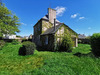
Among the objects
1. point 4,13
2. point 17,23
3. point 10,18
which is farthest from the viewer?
point 17,23

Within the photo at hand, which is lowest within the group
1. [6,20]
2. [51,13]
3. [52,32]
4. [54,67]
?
[54,67]

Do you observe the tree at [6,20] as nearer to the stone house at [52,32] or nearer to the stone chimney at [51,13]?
the stone house at [52,32]

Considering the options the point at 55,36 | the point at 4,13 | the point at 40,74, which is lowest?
the point at 40,74

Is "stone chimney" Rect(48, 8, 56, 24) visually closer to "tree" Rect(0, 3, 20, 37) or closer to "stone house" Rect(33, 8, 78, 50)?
"stone house" Rect(33, 8, 78, 50)

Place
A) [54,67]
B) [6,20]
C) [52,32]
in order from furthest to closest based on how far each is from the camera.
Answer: [6,20] < [52,32] < [54,67]

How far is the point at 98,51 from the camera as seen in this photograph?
5352 mm

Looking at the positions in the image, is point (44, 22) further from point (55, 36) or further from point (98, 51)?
point (98, 51)

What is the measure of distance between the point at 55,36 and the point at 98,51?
20.0ft

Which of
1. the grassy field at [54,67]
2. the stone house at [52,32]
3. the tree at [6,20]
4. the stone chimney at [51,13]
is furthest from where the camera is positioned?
the stone chimney at [51,13]

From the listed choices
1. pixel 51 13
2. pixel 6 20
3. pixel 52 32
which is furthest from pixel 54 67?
pixel 51 13

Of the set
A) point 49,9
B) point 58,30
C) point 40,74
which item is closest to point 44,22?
point 49,9

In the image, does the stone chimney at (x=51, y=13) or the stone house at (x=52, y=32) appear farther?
the stone chimney at (x=51, y=13)

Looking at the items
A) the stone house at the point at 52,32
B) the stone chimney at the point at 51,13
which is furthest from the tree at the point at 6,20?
the stone chimney at the point at 51,13

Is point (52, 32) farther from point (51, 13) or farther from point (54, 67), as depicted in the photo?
point (51, 13)
